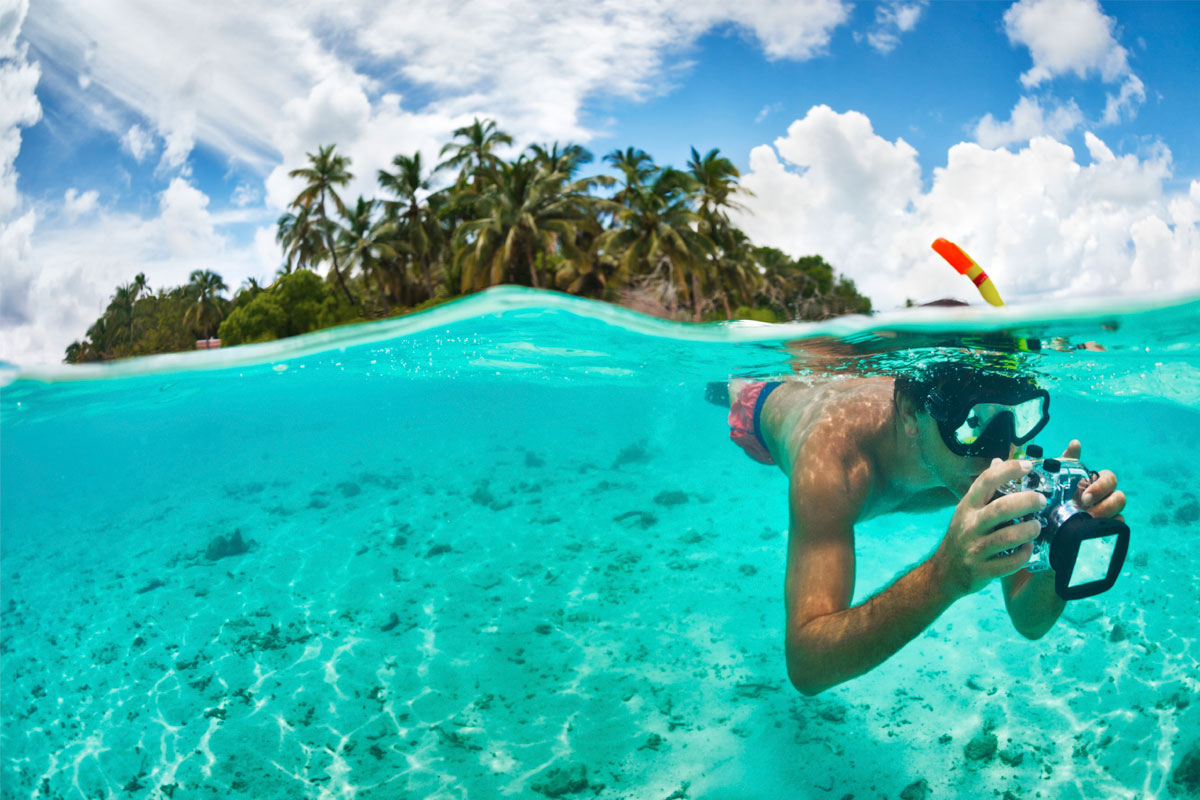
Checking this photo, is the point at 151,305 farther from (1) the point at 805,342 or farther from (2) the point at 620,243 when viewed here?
(1) the point at 805,342

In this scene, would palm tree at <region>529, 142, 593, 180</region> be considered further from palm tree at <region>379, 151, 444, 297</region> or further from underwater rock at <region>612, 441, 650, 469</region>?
underwater rock at <region>612, 441, 650, 469</region>

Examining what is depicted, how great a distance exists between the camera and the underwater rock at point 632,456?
1487 cm

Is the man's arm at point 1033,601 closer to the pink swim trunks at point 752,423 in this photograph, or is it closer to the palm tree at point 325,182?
the pink swim trunks at point 752,423

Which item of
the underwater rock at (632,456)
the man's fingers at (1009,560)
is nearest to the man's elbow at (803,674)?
the man's fingers at (1009,560)

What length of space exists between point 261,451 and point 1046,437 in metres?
34.4

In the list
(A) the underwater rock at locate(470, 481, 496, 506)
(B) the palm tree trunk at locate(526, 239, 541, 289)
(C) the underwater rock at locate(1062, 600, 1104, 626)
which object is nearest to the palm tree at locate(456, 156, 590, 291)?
(B) the palm tree trunk at locate(526, 239, 541, 289)

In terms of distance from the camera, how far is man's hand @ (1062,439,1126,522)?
264 cm

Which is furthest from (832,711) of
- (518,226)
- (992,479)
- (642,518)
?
(518,226)

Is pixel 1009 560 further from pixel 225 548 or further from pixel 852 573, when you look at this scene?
pixel 225 548

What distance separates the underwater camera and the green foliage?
4641 cm

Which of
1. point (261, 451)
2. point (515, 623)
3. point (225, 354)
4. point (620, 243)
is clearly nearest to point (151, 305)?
point (261, 451)

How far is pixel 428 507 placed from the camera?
10.4m

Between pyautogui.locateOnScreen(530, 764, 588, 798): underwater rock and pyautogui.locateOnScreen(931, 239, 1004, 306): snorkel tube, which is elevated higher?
pyautogui.locateOnScreen(931, 239, 1004, 306): snorkel tube

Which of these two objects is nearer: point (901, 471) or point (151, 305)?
point (901, 471)
